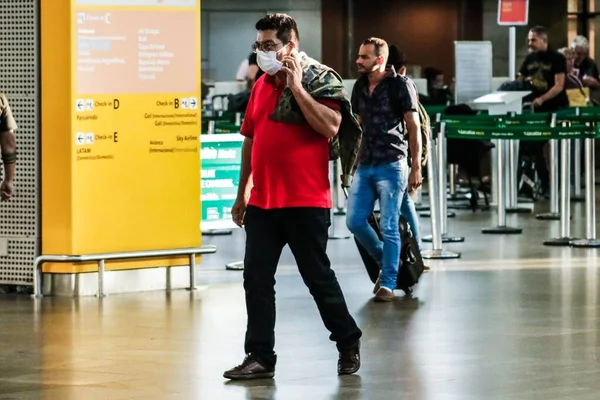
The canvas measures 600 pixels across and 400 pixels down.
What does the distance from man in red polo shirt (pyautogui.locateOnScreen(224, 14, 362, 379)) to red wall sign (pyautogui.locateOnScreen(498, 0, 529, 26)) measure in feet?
46.8

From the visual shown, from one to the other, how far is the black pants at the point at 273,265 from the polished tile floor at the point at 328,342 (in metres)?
0.25

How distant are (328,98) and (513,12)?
1448 centimetres

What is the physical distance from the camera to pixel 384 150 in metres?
11.7

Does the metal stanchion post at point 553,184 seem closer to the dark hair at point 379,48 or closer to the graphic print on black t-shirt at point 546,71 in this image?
the graphic print on black t-shirt at point 546,71

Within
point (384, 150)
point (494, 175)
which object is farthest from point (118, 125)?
point (494, 175)

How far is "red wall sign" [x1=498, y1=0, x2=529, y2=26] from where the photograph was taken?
2262cm

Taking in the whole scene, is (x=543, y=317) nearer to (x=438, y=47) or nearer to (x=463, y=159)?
(x=463, y=159)

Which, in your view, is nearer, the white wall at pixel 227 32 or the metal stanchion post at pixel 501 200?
the metal stanchion post at pixel 501 200

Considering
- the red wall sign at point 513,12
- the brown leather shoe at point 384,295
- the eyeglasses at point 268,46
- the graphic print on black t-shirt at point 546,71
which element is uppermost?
the red wall sign at point 513,12

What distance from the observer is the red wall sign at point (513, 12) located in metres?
22.6

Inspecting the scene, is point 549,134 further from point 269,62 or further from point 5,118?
point 269,62

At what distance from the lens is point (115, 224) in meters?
12.3

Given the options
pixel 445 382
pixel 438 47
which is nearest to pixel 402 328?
pixel 445 382

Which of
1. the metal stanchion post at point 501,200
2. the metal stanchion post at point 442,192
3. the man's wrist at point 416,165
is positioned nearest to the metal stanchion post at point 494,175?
the metal stanchion post at point 501,200
